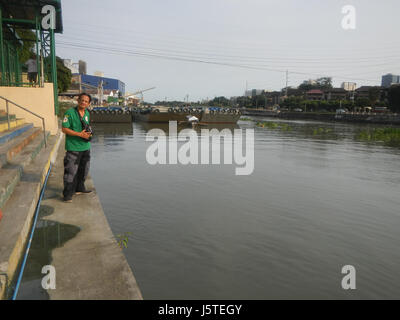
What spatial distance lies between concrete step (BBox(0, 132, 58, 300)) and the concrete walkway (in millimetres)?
341

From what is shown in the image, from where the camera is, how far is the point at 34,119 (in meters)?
11.0

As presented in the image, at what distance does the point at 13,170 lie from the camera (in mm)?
4844

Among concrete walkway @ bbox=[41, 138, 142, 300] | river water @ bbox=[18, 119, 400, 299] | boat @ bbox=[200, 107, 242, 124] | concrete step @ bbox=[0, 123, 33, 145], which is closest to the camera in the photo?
concrete walkway @ bbox=[41, 138, 142, 300]

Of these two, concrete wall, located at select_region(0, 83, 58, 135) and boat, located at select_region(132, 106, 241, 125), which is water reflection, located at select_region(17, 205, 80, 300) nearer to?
concrete wall, located at select_region(0, 83, 58, 135)

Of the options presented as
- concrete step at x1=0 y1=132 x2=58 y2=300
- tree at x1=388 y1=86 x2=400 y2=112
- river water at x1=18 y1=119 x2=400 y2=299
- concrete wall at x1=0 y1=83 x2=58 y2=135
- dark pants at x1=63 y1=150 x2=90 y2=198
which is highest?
tree at x1=388 y1=86 x2=400 y2=112

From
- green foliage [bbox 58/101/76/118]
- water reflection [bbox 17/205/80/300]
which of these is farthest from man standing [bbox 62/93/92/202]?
green foliage [bbox 58/101/76/118]

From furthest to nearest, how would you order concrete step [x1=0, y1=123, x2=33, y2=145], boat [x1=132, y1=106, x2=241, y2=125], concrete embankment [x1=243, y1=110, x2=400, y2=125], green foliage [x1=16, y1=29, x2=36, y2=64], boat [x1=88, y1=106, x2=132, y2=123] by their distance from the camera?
concrete embankment [x1=243, y1=110, x2=400, y2=125], boat [x1=132, y1=106, x2=241, y2=125], boat [x1=88, y1=106, x2=132, y2=123], green foliage [x1=16, y1=29, x2=36, y2=64], concrete step [x1=0, y1=123, x2=33, y2=145]

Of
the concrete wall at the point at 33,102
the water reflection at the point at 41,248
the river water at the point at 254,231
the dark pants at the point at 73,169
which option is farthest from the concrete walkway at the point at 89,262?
the concrete wall at the point at 33,102

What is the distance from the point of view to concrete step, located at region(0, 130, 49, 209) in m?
4.00

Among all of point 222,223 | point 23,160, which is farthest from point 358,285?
point 23,160

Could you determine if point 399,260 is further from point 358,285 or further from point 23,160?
point 23,160

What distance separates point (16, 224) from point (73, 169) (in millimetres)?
1695
